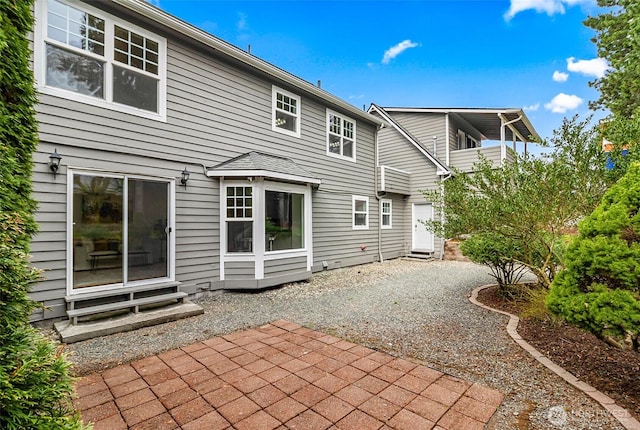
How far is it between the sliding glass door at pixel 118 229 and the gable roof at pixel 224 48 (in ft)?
9.71

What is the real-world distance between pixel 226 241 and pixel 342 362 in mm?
4193

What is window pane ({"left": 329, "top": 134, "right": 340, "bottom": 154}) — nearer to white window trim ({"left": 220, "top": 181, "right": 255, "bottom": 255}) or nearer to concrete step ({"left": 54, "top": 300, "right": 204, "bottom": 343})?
white window trim ({"left": 220, "top": 181, "right": 255, "bottom": 255})

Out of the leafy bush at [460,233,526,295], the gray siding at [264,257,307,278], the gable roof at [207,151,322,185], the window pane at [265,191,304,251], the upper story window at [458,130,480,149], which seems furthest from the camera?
the upper story window at [458,130,480,149]

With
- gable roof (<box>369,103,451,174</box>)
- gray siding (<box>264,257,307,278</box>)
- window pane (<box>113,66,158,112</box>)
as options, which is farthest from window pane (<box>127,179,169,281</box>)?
gable roof (<box>369,103,451,174</box>)

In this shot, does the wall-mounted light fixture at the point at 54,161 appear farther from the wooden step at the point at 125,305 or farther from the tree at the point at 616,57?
the tree at the point at 616,57

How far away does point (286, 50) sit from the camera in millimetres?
15469

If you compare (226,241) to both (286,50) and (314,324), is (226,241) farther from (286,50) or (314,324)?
(286,50)

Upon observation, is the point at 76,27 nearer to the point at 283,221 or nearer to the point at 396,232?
the point at 283,221

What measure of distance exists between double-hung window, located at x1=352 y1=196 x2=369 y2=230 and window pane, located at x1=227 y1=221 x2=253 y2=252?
4519 mm

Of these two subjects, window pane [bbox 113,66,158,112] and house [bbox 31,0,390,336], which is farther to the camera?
window pane [bbox 113,66,158,112]

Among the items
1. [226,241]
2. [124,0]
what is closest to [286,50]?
[124,0]

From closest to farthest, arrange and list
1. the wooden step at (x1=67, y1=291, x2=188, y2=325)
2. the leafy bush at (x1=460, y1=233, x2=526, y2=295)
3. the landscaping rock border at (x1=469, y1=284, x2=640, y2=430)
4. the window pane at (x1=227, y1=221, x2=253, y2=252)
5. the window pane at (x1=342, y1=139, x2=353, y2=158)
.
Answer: the landscaping rock border at (x1=469, y1=284, x2=640, y2=430) → the wooden step at (x1=67, y1=291, x2=188, y2=325) → the leafy bush at (x1=460, y1=233, x2=526, y2=295) → the window pane at (x1=227, y1=221, x2=253, y2=252) → the window pane at (x1=342, y1=139, x2=353, y2=158)

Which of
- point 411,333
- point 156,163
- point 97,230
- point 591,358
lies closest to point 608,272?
point 591,358

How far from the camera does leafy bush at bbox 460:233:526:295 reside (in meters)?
5.44
